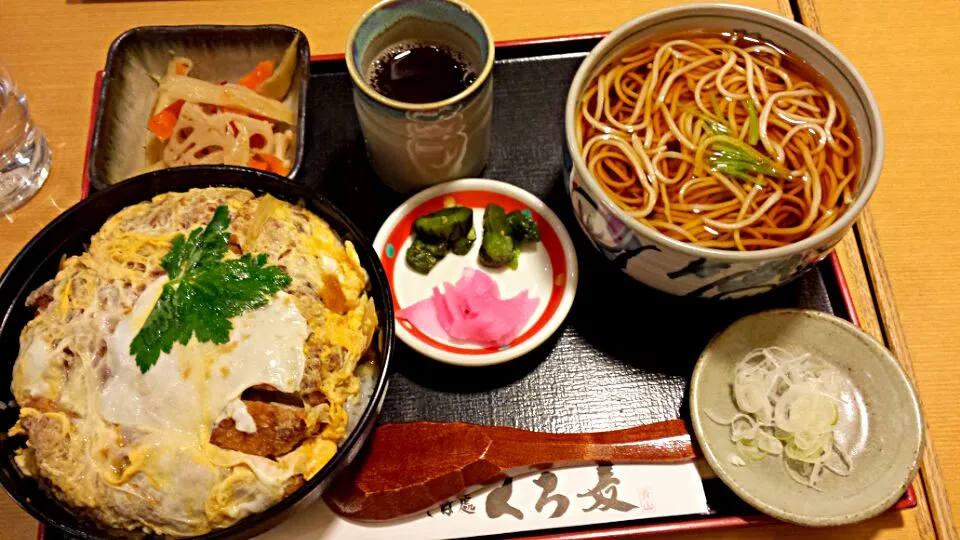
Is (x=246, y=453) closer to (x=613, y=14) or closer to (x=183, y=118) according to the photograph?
(x=183, y=118)

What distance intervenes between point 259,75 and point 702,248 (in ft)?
4.85

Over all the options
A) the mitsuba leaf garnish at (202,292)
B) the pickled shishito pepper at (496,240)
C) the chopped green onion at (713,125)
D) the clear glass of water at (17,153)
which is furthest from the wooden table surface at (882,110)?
the pickled shishito pepper at (496,240)

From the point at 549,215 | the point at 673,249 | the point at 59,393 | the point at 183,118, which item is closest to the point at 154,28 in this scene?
the point at 183,118

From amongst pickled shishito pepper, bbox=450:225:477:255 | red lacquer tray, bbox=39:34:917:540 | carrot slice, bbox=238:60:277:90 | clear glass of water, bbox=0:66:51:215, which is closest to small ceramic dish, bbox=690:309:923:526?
red lacquer tray, bbox=39:34:917:540

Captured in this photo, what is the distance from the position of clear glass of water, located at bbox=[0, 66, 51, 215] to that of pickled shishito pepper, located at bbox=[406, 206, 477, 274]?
3.97 feet

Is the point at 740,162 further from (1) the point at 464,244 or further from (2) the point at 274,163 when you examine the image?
(2) the point at 274,163

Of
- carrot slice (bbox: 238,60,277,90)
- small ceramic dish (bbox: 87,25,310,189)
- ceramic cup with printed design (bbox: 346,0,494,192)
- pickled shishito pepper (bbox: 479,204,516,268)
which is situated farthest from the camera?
carrot slice (bbox: 238,60,277,90)

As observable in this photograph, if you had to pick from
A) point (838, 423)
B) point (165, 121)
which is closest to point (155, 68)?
point (165, 121)

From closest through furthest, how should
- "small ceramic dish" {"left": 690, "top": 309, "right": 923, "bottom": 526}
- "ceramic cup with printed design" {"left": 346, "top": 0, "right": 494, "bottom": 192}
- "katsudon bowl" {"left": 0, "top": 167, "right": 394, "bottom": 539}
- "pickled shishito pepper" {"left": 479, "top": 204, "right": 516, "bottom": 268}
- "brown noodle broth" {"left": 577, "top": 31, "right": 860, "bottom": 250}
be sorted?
"katsudon bowl" {"left": 0, "top": 167, "right": 394, "bottom": 539}
"small ceramic dish" {"left": 690, "top": 309, "right": 923, "bottom": 526}
"brown noodle broth" {"left": 577, "top": 31, "right": 860, "bottom": 250}
"ceramic cup with printed design" {"left": 346, "top": 0, "right": 494, "bottom": 192}
"pickled shishito pepper" {"left": 479, "top": 204, "right": 516, "bottom": 268}

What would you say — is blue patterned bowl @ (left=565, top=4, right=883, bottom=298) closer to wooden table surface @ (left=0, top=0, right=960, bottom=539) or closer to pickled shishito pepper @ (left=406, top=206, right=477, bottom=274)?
pickled shishito pepper @ (left=406, top=206, right=477, bottom=274)

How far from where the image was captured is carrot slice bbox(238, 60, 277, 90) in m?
2.09

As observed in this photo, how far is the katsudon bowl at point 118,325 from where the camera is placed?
1.33 meters

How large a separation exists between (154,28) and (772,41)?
1806mm

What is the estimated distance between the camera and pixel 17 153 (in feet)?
6.56
